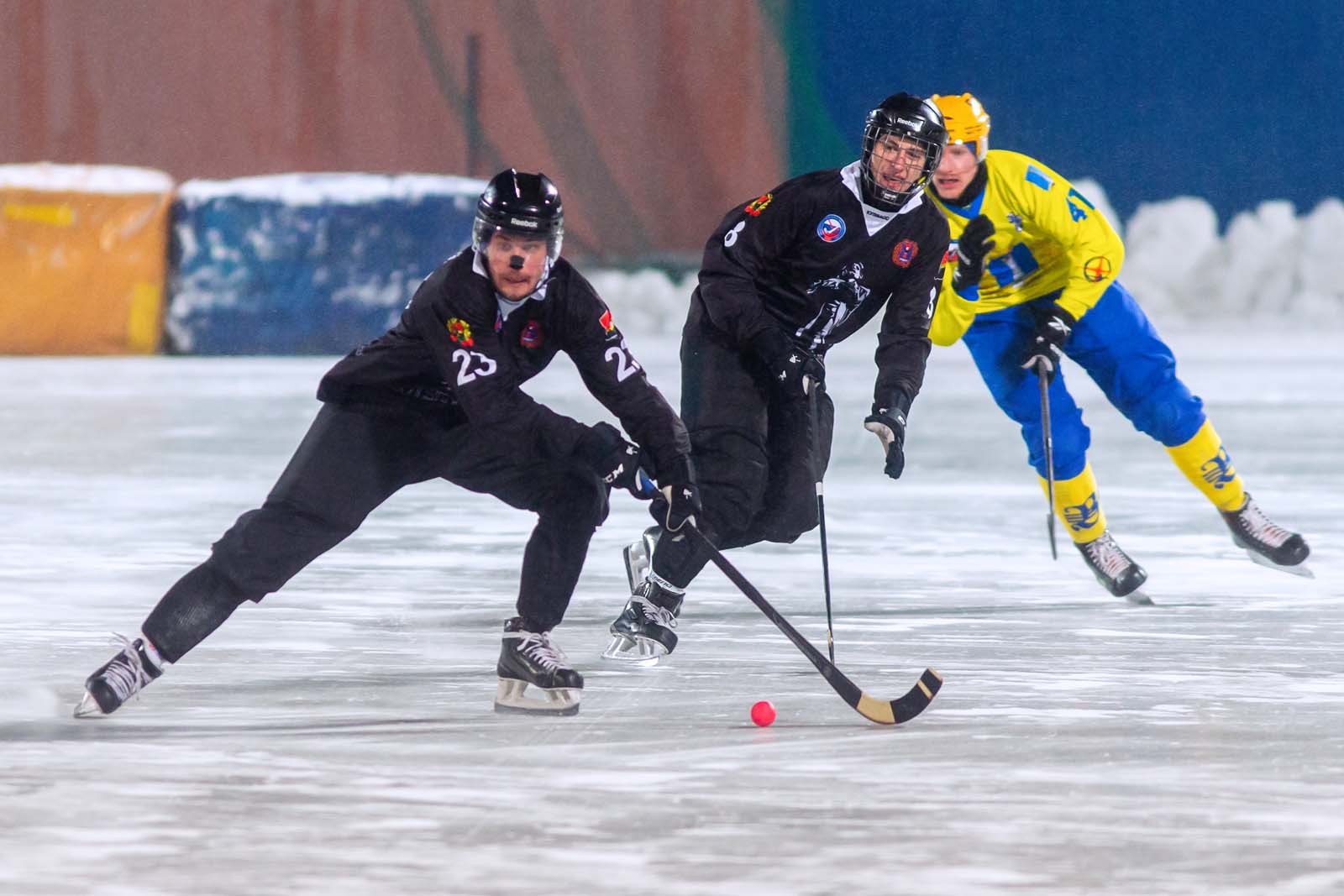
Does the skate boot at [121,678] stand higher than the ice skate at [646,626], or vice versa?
the skate boot at [121,678]

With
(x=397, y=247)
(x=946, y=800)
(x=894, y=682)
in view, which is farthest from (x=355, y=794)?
(x=397, y=247)

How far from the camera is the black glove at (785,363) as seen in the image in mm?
4195

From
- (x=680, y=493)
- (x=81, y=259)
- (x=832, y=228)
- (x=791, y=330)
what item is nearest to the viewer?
(x=680, y=493)

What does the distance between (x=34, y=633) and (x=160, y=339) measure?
7682 mm

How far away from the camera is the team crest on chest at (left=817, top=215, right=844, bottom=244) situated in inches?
169

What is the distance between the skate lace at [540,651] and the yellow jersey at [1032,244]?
168 cm

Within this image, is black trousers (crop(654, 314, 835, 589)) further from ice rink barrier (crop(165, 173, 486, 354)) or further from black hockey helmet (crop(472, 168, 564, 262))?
ice rink barrier (crop(165, 173, 486, 354))

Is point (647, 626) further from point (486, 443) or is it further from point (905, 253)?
point (905, 253)

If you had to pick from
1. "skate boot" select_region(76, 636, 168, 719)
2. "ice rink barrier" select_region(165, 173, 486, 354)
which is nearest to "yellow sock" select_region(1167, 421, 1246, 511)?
"skate boot" select_region(76, 636, 168, 719)

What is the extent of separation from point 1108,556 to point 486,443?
2.01m

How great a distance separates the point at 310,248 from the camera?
11.6 meters

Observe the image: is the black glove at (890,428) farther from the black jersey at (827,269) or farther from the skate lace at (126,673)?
the skate lace at (126,673)

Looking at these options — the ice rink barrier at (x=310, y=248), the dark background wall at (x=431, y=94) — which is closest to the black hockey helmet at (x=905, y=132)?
the ice rink barrier at (x=310, y=248)

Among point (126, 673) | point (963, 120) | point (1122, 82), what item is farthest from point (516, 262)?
point (1122, 82)
